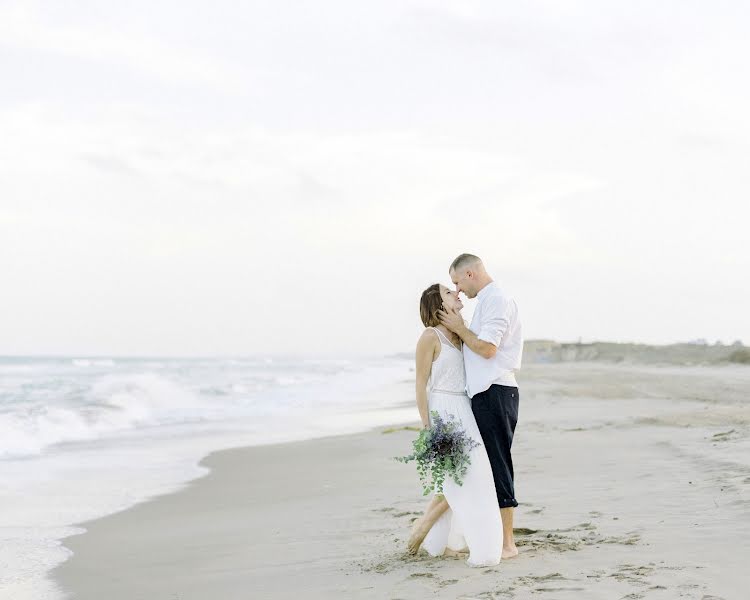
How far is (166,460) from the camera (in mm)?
12047

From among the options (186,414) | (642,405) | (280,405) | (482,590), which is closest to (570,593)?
(482,590)

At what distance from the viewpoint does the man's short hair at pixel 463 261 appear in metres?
5.40

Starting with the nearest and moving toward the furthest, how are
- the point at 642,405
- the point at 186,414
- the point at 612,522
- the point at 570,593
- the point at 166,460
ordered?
the point at 570,593, the point at 612,522, the point at 166,460, the point at 642,405, the point at 186,414

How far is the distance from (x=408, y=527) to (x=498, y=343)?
2.14 meters

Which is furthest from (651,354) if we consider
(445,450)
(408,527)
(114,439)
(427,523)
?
(445,450)

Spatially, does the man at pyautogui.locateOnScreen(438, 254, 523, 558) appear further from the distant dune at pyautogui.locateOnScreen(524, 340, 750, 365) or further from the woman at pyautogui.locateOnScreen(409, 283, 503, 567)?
the distant dune at pyautogui.locateOnScreen(524, 340, 750, 365)

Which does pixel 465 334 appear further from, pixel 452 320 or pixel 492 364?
pixel 492 364

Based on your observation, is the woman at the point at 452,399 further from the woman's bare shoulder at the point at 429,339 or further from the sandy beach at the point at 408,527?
the sandy beach at the point at 408,527

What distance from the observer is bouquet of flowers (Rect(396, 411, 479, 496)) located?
5.34 metres

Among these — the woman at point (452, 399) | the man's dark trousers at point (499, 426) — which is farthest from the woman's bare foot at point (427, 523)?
the man's dark trousers at point (499, 426)

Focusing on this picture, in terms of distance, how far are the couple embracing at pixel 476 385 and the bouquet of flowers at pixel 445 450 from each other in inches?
2.0

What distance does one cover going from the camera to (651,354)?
53.7 metres

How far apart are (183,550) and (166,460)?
224 inches

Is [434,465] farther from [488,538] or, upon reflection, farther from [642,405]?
[642,405]
